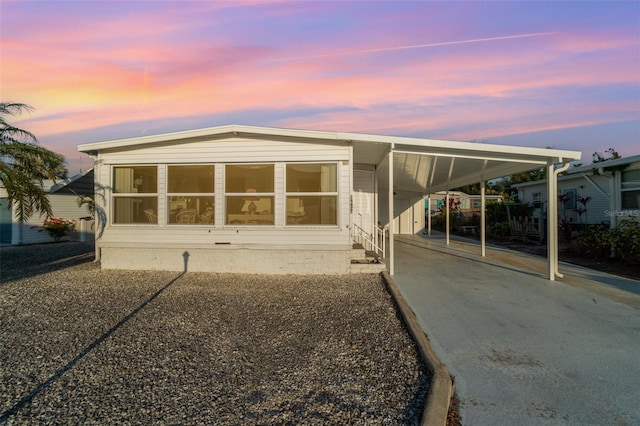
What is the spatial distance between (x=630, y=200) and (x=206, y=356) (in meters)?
13.1

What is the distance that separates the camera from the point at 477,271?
29.0ft

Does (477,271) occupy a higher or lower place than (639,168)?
lower

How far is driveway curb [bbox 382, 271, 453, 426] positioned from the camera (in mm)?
2664

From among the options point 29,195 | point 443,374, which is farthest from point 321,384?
point 29,195

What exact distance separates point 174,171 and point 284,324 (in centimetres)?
551

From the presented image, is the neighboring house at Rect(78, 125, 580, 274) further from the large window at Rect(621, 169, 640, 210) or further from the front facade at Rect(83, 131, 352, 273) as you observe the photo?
the large window at Rect(621, 169, 640, 210)

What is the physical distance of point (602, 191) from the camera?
12.3 metres

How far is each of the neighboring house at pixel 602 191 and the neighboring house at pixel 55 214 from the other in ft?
55.5

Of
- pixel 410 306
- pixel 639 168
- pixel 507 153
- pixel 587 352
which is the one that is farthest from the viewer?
pixel 639 168

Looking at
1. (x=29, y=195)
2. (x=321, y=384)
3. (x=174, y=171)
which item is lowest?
(x=321, y=384)

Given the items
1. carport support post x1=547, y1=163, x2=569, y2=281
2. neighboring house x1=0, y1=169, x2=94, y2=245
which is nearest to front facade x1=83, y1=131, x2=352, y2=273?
carport support post x1=547, y1=163, x2=569, y2=281

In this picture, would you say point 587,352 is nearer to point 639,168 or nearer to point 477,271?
point 477,271

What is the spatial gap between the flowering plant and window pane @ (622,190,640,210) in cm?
2056

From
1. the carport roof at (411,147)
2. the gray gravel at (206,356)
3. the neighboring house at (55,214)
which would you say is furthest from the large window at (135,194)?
the neighboring house at (55,214)
